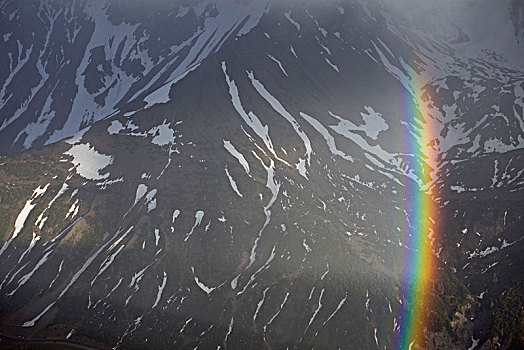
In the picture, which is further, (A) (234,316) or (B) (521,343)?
(A) (234,316)

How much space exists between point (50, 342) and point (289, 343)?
65.2 meters

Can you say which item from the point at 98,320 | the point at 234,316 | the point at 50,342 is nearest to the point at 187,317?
the point at 234,316

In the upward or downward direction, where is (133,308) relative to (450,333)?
upward

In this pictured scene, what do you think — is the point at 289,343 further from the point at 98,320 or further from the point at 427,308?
the point at 98,320

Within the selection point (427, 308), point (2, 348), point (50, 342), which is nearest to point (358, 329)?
point (427, 308)

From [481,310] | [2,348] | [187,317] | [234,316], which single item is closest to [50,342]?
[2,348]

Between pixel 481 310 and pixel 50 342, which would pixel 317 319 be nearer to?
pixel 481 310

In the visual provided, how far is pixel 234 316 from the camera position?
191000 millimetres

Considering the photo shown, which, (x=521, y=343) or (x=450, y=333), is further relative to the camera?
(x=450, y=333)

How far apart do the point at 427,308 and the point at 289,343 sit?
42.6 m

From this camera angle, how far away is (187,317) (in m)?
192

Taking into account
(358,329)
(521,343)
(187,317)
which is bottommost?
(521,343)

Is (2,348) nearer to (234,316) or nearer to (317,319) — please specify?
(234,316)

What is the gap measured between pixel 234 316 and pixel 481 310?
7121 centimetres
